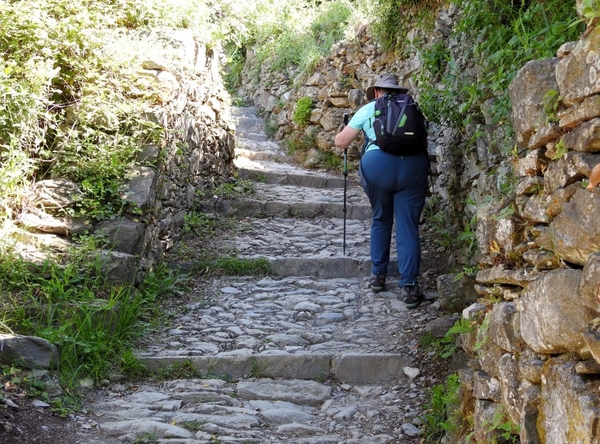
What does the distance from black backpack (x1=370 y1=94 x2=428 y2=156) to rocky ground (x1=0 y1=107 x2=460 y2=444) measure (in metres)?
1.33

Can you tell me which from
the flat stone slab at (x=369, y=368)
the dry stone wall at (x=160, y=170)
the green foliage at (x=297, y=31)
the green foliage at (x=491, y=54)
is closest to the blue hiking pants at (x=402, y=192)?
the green foliage at (x=491, y=54)

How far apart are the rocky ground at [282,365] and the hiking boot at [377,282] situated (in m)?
0.06

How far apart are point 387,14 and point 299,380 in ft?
21.4

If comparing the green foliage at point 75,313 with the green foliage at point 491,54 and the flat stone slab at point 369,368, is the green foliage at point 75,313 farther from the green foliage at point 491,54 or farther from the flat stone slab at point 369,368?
the green foliage at point 491,54

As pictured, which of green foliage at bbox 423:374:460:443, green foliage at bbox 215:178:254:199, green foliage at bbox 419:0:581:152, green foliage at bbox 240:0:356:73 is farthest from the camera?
green foliage at bbox 240:0:356:73

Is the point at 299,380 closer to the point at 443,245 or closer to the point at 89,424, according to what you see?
the point at 89,424

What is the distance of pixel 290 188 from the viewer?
10.0 meters

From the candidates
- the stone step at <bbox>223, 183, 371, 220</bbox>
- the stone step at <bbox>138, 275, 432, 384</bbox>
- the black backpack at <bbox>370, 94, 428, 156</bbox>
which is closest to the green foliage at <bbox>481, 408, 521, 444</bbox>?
the stone step at <bbox>138, 275, 432, 384</bbox>

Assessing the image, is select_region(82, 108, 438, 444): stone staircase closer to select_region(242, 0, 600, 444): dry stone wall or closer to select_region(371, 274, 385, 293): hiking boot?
select_region(371, 274, 385, 293): hiking boot

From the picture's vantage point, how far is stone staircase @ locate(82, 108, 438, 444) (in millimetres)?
4258

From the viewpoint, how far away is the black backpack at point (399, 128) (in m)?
5.85

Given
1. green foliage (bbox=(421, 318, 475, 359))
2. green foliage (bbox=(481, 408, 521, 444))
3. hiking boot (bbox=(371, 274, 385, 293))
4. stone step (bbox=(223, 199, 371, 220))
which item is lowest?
green foliage (bbox=(421, 318, 475, 359))

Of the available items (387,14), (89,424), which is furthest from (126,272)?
(387,14)

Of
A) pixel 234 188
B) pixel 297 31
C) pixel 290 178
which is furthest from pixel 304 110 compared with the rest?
pixel 234 188
